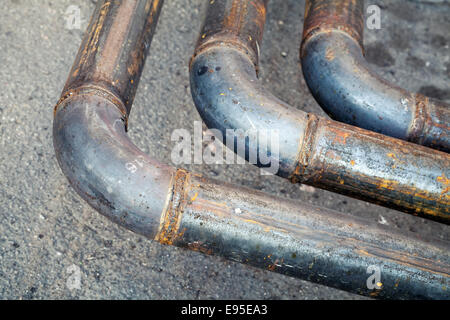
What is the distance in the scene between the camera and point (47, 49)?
269 cm

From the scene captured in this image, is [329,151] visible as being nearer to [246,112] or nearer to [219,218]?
[246,112]

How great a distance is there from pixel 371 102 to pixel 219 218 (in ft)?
3.37

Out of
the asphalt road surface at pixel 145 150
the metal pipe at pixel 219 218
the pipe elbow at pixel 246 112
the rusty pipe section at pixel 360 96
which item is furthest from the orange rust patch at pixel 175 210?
the rusty pipe section at pixel 360 96

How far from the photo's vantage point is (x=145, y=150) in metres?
2.59

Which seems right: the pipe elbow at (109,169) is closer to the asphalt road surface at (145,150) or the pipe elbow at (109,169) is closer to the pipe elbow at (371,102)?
the asphalt road surface at (145,150)

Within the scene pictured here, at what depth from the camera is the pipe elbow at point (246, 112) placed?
6.54 ft

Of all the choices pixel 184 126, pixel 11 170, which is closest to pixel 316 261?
pixel 184 126

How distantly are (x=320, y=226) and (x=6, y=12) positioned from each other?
91.8 inches

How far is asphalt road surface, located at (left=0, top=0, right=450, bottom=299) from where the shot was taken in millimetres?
2256

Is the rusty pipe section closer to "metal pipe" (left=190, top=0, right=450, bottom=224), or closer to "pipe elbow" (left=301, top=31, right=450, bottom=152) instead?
"pipe elbow" (left=301, top=31, right=450, bottom=152)

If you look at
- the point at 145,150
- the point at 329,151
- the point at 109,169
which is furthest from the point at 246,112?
the point at 145,150

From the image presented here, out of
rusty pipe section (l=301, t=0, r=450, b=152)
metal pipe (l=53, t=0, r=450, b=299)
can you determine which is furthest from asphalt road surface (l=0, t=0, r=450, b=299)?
rusty pipe section (l=301, t=0, r=450, b=152)

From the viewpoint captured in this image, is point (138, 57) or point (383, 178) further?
point (138, 57)
